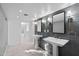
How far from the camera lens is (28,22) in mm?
3086

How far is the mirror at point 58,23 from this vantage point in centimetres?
286

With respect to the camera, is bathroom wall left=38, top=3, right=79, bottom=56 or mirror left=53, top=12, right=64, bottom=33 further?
mirror left=53, top=12, right=64, bottom=33

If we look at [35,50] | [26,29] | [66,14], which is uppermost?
[66,14]

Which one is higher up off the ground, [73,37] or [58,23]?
[58,23]

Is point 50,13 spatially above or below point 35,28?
above

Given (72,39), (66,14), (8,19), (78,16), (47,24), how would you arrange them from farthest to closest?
(8,19), (47,24), (66,14), (72,39), (78,16)

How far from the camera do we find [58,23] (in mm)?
3000

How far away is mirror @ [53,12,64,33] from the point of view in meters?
2.86

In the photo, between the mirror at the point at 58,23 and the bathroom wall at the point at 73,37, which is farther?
the mirror at the point at 58,23

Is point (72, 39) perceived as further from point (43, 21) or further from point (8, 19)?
point (8, 19)

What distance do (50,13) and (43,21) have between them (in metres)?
0.38

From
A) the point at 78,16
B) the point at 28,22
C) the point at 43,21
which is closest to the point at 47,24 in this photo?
the point at 43,21

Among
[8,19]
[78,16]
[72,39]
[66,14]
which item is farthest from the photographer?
[8,19]

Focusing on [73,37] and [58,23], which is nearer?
[73,37]
